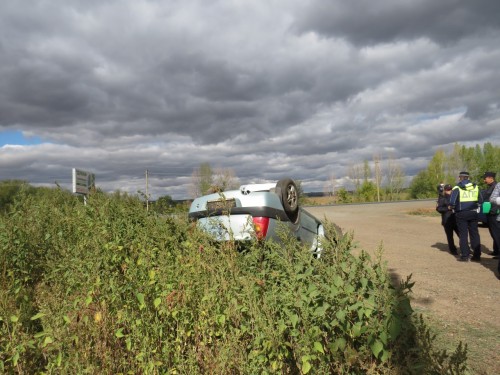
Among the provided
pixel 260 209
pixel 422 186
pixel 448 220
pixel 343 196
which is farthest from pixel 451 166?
pixel 260 209

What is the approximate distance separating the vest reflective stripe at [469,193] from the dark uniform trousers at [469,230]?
0.85 feet

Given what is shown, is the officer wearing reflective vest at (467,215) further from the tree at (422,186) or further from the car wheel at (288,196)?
the tree at (422,186)

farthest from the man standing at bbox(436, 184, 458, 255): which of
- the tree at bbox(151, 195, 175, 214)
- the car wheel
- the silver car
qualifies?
the tree at bbox(151, 195, 175, 214)

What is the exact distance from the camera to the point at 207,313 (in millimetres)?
2809

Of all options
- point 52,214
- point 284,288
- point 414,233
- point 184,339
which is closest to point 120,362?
point 184,339

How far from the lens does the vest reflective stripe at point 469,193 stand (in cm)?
772

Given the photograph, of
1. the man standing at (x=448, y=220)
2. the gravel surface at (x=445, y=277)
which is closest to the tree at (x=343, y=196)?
the gravel surface at (x=445, y=277)

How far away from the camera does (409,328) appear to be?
2.11m

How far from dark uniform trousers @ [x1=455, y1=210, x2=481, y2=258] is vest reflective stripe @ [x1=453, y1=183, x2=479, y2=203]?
260mm

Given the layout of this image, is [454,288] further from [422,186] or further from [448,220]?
[422,186]

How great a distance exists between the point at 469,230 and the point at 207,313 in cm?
713

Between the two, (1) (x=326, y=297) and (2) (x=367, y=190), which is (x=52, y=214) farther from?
(2) (x=367, y=190)

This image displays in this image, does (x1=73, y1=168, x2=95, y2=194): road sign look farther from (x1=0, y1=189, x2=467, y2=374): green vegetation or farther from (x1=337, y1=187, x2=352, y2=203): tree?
(x1=337, y1=187, x2=352, y2=203): tree

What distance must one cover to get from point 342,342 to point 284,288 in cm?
59
